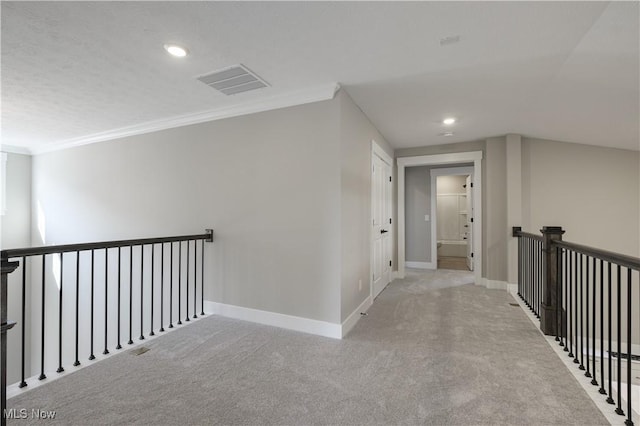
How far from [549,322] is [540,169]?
2.72m

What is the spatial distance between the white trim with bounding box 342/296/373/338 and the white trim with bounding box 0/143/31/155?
6.39 metres

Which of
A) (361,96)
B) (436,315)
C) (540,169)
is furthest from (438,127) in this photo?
(436,315)

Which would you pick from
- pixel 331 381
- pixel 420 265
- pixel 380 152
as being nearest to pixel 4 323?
pixel 331 381

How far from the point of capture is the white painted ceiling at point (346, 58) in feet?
6.01

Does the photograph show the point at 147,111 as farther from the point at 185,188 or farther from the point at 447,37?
the point at 447,37

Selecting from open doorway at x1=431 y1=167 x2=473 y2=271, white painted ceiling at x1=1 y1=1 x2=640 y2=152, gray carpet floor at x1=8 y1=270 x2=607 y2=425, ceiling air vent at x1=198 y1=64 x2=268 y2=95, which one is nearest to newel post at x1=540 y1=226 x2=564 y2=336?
gray carpet floor at x1=8 y1=270 x2=607 y2=425

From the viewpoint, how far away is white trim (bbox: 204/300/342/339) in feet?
9.59

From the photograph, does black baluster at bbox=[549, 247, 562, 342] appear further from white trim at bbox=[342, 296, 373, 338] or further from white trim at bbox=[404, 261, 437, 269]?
white trim at bbox=[404, 261, 437, 269]

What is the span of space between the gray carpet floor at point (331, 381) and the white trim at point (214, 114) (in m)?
2.41

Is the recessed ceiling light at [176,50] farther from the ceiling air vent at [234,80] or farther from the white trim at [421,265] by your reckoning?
the white trim at [421,265]

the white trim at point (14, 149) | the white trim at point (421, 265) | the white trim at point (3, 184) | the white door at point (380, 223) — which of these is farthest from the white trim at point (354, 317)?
the white trim at point (14, 149)

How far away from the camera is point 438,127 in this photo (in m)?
4.15

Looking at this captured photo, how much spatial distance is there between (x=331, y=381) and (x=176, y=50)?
9.09ft

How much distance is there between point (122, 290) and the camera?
4.32m
